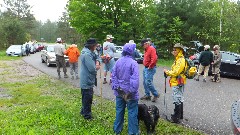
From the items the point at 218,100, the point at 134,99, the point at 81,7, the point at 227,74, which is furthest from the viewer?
the point at 81,7

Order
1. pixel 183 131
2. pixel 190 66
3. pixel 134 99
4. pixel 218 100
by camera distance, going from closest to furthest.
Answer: pixel 134 99 → pixel 183 131 → pixel 190 66 → pixel 218 100

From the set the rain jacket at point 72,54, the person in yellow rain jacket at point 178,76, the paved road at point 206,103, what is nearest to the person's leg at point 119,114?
the person in yellow rain jacket at point 178,76

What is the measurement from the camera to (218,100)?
375 inches

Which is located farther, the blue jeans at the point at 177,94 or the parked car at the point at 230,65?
A: the parked car at the point at 230,65

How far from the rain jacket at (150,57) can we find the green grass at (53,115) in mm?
1766

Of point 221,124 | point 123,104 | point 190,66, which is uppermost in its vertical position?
point 190,66

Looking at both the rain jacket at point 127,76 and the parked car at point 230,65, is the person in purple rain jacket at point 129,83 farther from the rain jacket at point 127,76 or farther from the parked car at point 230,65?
the parked car at point 230,65

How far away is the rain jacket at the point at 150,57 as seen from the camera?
8.59 m

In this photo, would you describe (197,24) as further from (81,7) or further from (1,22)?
(1,22)

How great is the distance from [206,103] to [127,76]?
4.44 meters

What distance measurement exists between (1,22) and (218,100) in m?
41.6

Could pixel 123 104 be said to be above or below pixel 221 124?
above

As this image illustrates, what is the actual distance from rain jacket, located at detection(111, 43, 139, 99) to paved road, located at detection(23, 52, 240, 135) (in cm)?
204

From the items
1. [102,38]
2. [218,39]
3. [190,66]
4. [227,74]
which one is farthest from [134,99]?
[102,38]
